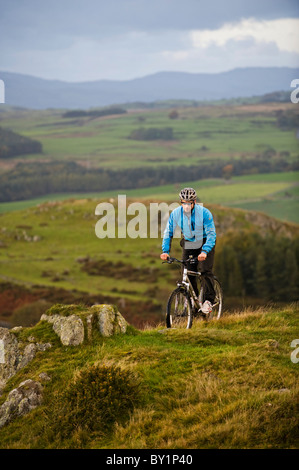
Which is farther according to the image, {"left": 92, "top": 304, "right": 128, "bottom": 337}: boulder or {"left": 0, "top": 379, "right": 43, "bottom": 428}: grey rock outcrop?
{"left": 92, "top": 304, "right": 128, "bottom": 337}: boulder

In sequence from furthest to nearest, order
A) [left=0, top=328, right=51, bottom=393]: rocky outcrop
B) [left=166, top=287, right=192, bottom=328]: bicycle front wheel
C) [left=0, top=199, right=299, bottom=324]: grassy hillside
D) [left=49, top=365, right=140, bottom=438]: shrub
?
[left=0, top=199, right=299, bottom=324]: grassy hillside → [left=166, top=287, right=192, bottom=328]: bicycle front wheel → [left=0, top=328, right=51, bottom=393]: rocky outcrop → [left=49, top=365, right=140, bottom=438]: shrub

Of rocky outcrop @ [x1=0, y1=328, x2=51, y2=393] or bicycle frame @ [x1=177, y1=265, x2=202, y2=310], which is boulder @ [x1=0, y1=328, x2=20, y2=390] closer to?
rocky outcrop @ [x1=0, y1=328, x2=51, y2=393]

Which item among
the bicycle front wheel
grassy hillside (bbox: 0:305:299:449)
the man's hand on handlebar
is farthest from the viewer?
the bicycle front wheel

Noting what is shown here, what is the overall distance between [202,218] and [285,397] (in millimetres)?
5404

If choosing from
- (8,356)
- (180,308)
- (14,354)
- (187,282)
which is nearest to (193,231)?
(187,282)

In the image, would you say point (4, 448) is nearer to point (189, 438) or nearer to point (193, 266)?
point (189, 438)

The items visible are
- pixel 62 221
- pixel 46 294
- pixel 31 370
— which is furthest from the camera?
pixel 62 221

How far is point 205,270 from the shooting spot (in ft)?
48.4

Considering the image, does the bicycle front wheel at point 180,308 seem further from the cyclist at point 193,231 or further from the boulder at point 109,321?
the boulder at point 109,321

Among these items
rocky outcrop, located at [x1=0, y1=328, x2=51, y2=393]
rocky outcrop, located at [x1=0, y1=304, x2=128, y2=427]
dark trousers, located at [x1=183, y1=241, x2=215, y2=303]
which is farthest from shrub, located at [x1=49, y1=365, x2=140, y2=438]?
dark trousers, located at [x1=183, y1=241, x2=215, y2=303]

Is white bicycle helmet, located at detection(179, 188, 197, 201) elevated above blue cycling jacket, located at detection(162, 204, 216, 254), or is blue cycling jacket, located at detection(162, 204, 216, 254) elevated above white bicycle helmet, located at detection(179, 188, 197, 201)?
white bicycle helmet, located at detection(179, 188, 197, 201)

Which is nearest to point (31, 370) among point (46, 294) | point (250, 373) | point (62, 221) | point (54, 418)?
point (54, 418)

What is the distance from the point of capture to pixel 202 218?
46.8ft

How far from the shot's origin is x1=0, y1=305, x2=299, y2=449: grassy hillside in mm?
9555
